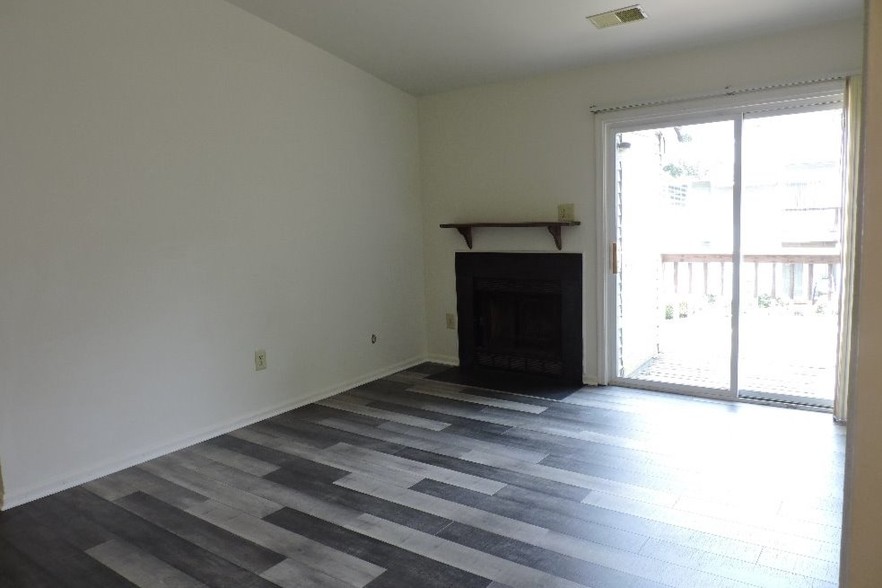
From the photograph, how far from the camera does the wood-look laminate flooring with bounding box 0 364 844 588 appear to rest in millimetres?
2135

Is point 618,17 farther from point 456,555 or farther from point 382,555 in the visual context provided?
point 382,555

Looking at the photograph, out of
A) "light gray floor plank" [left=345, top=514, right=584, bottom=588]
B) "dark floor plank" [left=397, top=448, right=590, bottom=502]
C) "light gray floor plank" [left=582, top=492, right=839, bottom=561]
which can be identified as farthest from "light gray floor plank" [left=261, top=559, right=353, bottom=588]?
"light gray floor plank" [left=582, top=492, right=839, bottom=561]

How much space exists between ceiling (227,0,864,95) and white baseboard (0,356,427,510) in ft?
8.00

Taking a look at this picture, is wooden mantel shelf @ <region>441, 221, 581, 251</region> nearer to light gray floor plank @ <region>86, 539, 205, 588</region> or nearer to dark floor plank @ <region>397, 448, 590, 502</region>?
dark floor plank @ <region>397, 448, 590, 502</region>

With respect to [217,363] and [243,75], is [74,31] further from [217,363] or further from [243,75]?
[217,363]

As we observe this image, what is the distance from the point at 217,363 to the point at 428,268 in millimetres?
2153

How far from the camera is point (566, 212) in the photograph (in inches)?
173

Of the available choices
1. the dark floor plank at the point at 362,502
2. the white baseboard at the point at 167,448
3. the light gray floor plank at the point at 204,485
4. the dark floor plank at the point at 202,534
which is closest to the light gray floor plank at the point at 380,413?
the white baseboard at the point at 167,448

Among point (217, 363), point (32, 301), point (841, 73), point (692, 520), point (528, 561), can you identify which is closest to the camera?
point (528, 561)

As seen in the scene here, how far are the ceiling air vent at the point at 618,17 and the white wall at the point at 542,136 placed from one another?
61 centimetres

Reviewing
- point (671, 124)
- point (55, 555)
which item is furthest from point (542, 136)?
point (55, 555)

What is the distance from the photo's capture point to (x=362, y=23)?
377 centimetres

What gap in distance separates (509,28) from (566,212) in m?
1.37

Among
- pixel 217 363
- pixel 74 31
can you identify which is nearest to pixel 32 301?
pixel 217 363
